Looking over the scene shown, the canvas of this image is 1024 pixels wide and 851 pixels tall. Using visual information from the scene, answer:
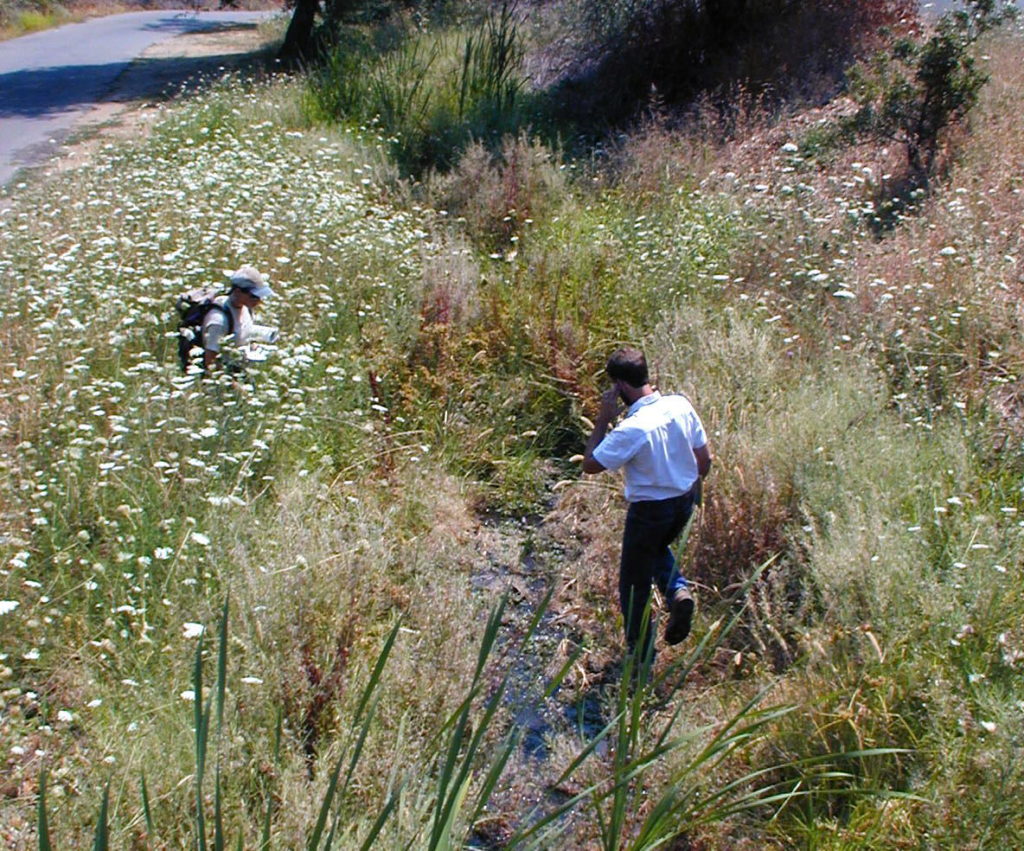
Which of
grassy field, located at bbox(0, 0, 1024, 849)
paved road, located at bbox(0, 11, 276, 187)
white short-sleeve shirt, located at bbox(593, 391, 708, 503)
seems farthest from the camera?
paved road, located at bbox(0, 11, 276, 187)

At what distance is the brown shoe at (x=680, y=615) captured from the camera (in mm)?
5016

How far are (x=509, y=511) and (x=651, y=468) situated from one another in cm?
216

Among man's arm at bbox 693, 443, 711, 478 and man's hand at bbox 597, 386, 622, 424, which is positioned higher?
man's hand at bbox 597, 386, 622, 424

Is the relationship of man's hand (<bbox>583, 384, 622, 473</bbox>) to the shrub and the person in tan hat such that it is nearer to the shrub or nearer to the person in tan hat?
the person in tan hat

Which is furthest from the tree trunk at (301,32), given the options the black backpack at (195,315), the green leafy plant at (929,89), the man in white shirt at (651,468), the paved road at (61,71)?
the man in white shirt at (651,468)

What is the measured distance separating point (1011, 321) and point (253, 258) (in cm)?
542

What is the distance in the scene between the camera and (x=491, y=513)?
6.92 meters

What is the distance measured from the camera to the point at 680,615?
504cm

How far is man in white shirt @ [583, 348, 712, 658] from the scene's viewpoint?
488 cm

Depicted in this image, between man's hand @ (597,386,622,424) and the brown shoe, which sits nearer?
the brown shoe

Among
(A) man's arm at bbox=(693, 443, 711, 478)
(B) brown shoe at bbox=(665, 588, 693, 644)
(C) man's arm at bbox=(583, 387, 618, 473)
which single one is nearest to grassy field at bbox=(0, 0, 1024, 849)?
(B) brown shoe at bbox=(665, 588, 693, 644)

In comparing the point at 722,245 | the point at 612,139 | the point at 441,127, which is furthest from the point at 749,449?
the point at 441,127

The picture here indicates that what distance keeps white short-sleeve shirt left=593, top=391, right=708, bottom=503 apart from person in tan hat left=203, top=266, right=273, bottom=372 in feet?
7.83

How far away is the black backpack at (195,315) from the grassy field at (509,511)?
23 cm
